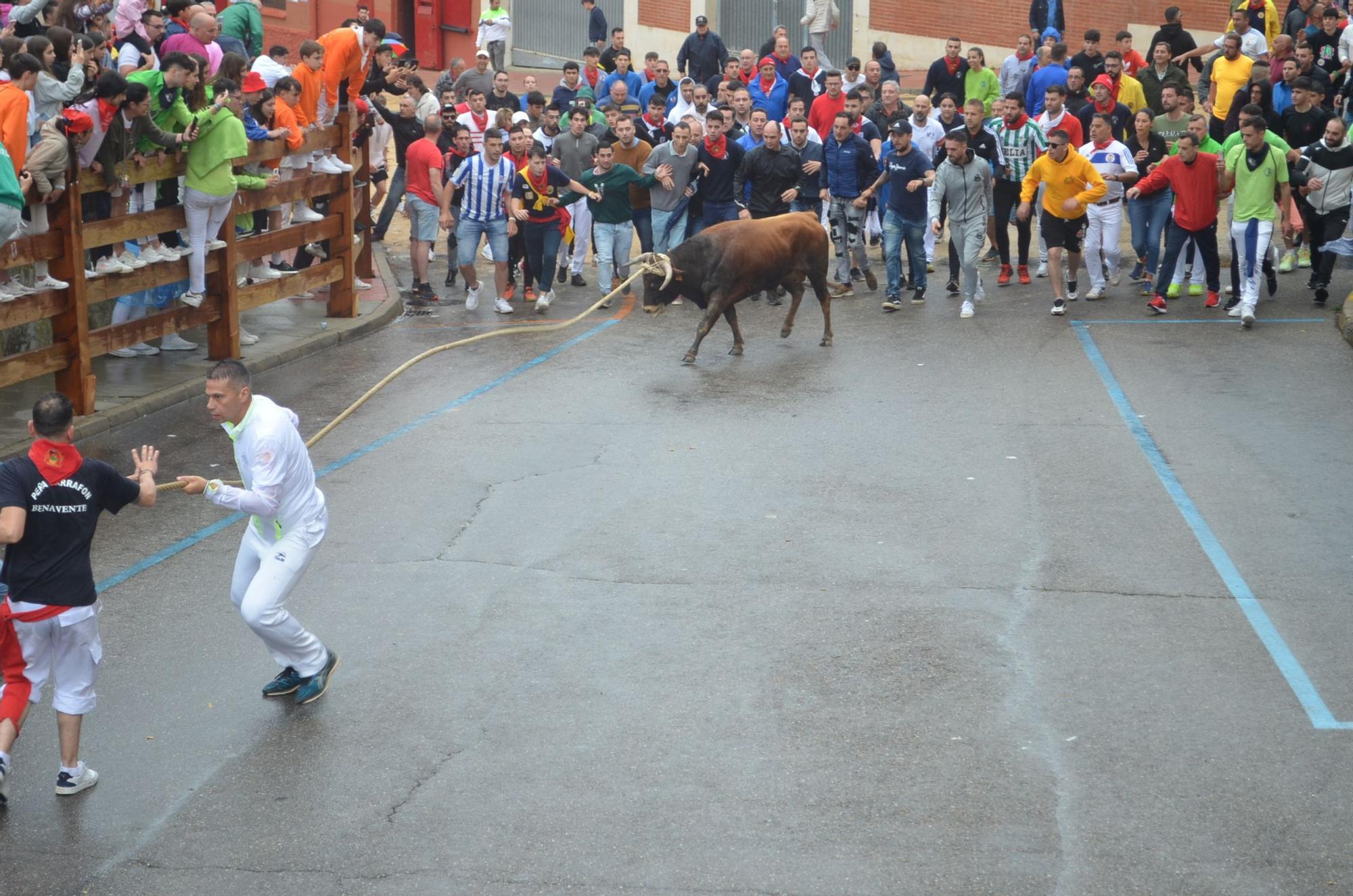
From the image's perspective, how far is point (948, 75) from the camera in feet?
71.1

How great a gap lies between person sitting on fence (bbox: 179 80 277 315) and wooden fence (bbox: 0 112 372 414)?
0.12 m

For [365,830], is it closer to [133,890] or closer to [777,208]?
[133,890]

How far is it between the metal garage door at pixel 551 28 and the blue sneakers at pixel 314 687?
28.1 m

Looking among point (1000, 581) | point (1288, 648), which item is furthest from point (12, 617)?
point (1288, 648)

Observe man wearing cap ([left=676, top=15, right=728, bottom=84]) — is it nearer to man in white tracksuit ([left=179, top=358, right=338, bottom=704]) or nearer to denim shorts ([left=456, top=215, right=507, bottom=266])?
denim shorts ([left=456, top=215, right=507, bottom=266])

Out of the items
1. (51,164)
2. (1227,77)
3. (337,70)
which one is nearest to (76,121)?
(51,164)

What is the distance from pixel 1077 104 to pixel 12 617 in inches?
621

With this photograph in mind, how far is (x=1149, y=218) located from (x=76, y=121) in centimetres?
1108

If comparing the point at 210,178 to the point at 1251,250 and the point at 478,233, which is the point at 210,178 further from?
the point at 1251,250

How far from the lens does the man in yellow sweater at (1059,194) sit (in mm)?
15570

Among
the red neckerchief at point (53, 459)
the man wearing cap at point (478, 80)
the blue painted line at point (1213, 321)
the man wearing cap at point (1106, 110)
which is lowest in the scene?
the blue painted line at point (1213, 321)

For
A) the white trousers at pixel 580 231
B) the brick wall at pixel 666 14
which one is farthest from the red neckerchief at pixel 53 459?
the brick wall at pixel 666 14

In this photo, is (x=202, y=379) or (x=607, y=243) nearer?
(x=202, y=379)

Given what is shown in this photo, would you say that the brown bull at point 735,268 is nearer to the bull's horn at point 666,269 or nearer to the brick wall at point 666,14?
the bull's horn at point 666,269
